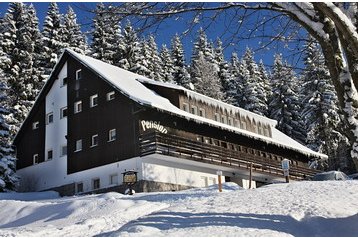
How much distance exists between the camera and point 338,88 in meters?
8.38

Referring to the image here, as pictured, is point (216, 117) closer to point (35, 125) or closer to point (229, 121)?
point (229, 121)

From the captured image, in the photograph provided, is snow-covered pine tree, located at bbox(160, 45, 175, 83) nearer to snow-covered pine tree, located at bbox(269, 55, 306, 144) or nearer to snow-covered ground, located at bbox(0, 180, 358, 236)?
snow-covered pine tree, located at bbox(269, 55, 306, 144)

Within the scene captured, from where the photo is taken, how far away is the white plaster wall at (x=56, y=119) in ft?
108

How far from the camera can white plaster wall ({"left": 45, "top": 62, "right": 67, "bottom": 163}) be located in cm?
3281

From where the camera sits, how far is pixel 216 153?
31.8 meters

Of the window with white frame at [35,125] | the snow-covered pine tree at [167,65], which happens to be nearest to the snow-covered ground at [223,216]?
the window with white frame at [35,125]

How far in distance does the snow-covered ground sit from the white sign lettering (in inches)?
475

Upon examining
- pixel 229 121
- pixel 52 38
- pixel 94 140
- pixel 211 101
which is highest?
pixel 52 38

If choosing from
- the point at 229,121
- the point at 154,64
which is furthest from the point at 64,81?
the point at 154,64

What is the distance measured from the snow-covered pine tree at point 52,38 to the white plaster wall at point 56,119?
30.6 ft

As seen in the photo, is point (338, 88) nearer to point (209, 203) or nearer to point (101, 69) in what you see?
point (209, 203)

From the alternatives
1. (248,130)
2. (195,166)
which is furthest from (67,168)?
(248,130)

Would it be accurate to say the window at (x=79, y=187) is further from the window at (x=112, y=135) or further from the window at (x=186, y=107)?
the window at (x=186, y=107)

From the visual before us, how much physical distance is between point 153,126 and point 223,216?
1918 centimetres
